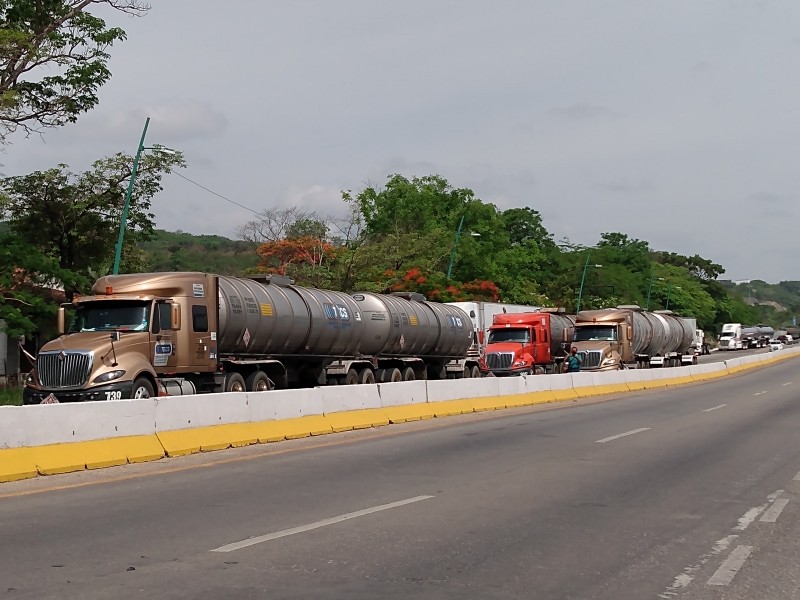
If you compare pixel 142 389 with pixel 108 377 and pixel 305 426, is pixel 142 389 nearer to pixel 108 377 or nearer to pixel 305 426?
pixel 108 377

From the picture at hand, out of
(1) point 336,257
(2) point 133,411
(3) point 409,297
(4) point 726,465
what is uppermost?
(1) point 336,257

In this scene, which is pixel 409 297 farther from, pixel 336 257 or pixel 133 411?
pixel 336 257

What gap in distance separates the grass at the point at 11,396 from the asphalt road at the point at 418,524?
15.2 metres

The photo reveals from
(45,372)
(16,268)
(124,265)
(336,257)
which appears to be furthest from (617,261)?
(45,372)

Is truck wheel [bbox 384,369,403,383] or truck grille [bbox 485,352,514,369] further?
truck grille [bbox 485,352,514,369]

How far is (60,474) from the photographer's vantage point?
1232 centimetres

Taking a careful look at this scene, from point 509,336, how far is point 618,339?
21.5 ft

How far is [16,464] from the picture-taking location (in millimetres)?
11812

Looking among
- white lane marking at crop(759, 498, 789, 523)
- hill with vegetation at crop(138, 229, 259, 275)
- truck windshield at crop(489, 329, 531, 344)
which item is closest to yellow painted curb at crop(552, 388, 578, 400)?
truck windshield at crop(489, 329, 531, 344)

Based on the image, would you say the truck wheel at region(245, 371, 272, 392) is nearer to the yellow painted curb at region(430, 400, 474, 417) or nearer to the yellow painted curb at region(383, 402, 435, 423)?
the yellow painted curb at region(383, 402, 435, 423)

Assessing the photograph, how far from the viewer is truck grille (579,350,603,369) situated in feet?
141

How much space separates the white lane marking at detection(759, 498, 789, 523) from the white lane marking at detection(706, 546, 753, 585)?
1547mm

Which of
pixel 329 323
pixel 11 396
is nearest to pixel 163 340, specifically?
pixel 329 323

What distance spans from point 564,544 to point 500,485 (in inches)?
138
